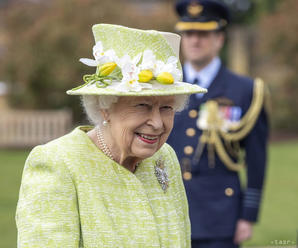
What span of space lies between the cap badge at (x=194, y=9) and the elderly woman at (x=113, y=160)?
210 cm

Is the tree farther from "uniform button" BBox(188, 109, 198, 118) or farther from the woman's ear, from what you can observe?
the woman's ear

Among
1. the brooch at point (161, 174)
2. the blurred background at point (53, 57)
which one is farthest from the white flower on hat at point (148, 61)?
the blurred background at point (53, 57)

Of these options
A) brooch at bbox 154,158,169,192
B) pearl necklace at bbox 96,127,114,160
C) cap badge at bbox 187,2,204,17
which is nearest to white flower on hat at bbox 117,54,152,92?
pearl necklace at bbox 96,127,114,160

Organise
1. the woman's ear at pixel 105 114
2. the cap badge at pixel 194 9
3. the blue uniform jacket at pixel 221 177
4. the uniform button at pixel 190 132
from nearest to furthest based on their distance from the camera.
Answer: the woman's ear at pixel 105 114 < the blue uniform jacket at pixel 221 177 < the uniform button at pixel 190 132 < the cap badge at pixel 194 9

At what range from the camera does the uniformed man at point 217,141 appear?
13.3 ft

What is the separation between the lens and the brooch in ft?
8.46

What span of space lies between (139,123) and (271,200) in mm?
6634

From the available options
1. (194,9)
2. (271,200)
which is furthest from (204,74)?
(271,200)

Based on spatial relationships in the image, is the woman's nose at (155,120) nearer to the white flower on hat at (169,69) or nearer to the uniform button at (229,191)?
the white flower on hat at (169,69)

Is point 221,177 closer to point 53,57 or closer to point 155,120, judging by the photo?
point 155,120

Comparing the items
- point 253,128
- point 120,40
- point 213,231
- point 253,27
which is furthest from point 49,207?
point 253,27

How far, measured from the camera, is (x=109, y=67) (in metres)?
2.25

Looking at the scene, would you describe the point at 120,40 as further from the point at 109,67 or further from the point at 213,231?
the point at 213,231

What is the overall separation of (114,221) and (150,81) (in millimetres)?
545
